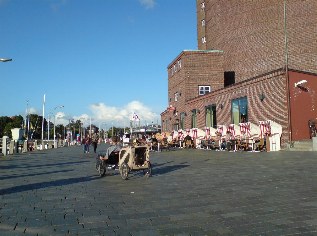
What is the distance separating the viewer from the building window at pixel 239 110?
28531 mm

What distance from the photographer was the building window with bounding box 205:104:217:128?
3459cm

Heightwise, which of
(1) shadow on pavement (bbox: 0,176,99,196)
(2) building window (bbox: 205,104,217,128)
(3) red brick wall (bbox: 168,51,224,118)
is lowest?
(1) shadow on pavement (bbox: 0,176,99,196)

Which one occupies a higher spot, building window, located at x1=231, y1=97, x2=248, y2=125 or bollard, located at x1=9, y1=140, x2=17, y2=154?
building window, located at x1=231, y1=97, x2=248, y2=125

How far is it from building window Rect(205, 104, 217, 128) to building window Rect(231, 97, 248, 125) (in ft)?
13.5

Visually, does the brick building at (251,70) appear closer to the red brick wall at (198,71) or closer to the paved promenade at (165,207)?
the red brick wall at (198,71)

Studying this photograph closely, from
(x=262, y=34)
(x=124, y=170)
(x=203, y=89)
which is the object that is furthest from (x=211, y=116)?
(x=124, y=170)

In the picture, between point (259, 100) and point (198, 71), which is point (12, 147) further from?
point (259, 100)

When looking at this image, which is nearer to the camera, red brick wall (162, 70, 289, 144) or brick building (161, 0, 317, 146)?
red brick wall (162, 70, 289, 144)

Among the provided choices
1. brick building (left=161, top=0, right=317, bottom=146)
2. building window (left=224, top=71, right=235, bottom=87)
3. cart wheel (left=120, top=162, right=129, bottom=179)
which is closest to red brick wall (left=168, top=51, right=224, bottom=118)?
brick building (left=161, top=0, right=317, bottom=146)

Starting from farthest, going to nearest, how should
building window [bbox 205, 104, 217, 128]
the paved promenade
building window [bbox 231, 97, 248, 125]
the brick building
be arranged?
building window [bbox 205, 104, 217, 128] < building window [bbox 231, 97, 248, 125] < the brick building < the paved promenade

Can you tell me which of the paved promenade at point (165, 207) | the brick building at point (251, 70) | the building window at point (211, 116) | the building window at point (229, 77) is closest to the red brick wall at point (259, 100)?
the brick building at point (251, 70)

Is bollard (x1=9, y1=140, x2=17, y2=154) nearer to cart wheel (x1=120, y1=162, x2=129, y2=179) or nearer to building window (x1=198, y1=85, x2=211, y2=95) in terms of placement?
building window (x1=198, y1=85, x2=211, y2=95)

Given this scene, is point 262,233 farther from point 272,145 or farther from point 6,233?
point 272,145

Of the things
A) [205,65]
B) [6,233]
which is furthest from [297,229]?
[205,65]
